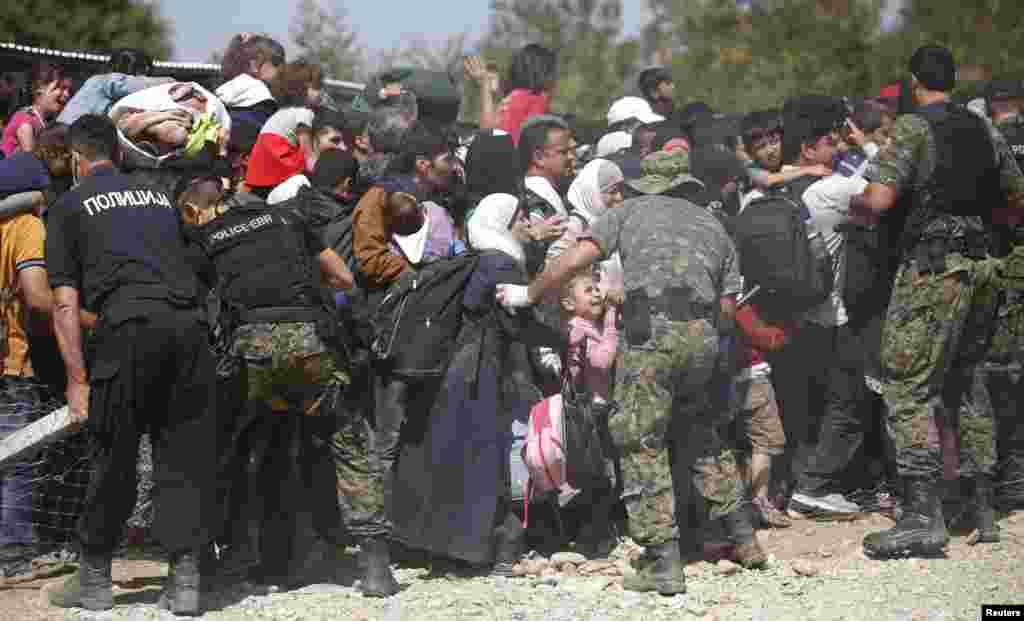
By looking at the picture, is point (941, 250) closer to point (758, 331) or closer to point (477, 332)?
point (758, 331)

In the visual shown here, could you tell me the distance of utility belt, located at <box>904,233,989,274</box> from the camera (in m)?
7.26

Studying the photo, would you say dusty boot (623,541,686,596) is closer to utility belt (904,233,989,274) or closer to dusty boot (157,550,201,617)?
utility belt (904,233,989,274)

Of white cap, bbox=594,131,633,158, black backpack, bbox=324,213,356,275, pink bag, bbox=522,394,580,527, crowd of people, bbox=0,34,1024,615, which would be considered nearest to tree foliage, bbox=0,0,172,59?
white cap, bbox=594,131,633,158

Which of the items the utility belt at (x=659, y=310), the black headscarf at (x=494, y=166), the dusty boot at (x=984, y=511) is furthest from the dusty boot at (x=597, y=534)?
the dusty boot at (x=984, y=511)

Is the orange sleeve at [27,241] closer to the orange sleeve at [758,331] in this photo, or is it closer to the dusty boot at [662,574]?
the dusty boot at [662,574]

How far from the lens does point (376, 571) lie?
6.91m

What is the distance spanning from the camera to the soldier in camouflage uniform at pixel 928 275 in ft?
23.8

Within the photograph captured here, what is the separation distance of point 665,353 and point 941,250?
1.52 meters

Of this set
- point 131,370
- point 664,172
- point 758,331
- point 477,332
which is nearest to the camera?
point 131,370

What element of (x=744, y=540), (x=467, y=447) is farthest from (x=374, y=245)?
(x=744, y=540)

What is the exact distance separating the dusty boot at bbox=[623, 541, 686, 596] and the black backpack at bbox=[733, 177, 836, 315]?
1.87m

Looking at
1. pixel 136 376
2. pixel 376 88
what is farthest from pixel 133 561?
pixel 376 88

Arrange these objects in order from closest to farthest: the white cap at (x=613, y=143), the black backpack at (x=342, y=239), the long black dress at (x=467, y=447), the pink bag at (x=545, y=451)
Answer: the long black dress at (x=467, y=447), the pink bag at (x=545, y=451), the black backpack at (x=342, y=239), the white cap at (x=613, y=143)

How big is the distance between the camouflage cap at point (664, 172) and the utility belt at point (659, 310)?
533 mm
